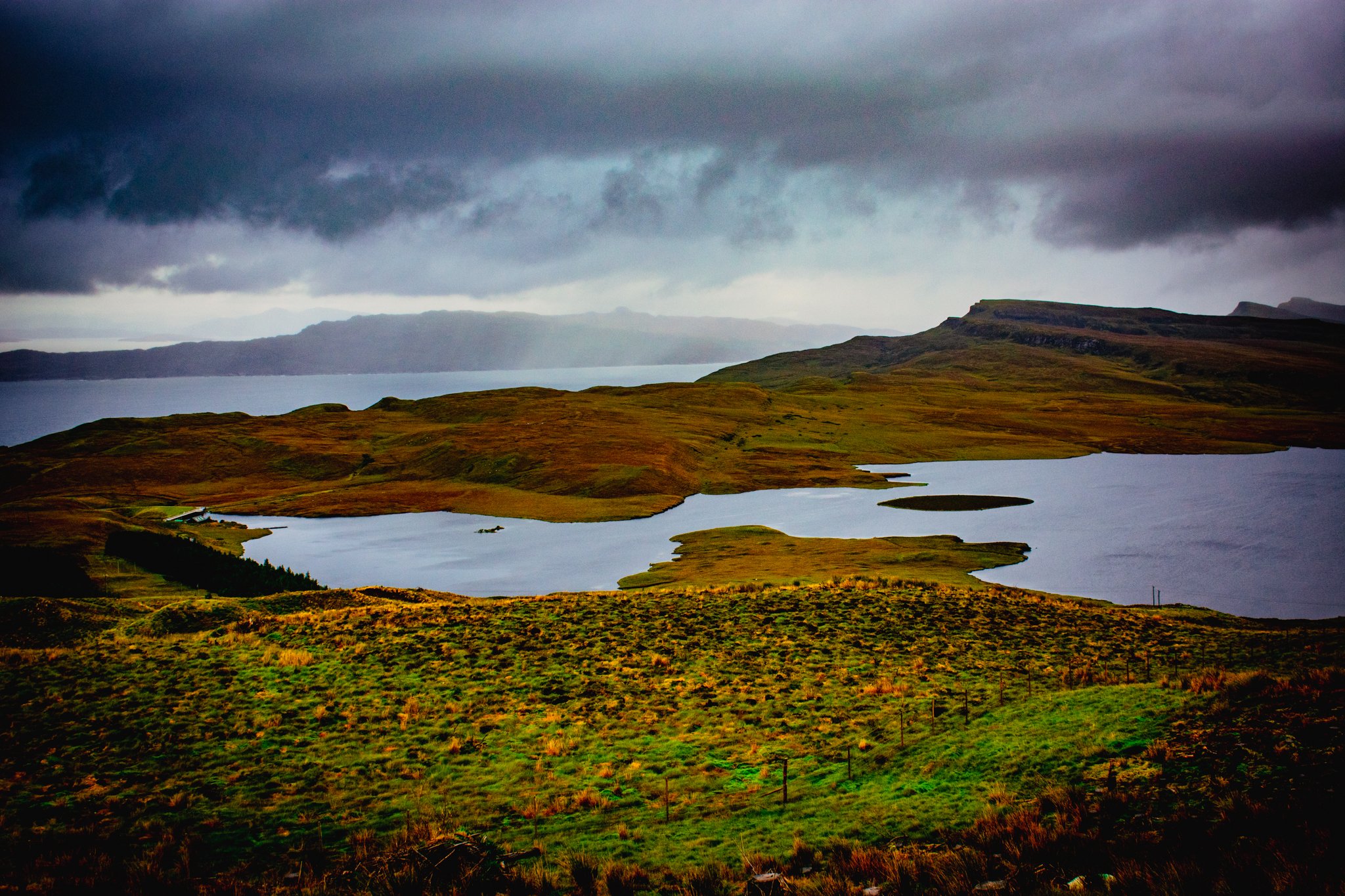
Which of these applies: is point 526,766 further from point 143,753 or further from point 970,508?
point 970,508

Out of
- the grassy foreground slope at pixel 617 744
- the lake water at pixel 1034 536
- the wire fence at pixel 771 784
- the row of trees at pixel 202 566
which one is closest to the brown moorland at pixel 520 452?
the lake water at pixel 1034 536

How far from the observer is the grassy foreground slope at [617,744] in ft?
38.9

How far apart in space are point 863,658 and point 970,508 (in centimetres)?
7497

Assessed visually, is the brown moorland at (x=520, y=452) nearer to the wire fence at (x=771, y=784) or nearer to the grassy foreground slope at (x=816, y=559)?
the grassy foreground slope at (x=816, y=559)

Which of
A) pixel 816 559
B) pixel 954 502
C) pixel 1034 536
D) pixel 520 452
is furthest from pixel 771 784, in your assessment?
pixel 520 452

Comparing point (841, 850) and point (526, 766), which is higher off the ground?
point (841, 850)

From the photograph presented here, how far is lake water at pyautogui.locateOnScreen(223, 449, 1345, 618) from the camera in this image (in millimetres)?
59469

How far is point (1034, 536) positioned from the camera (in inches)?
3049

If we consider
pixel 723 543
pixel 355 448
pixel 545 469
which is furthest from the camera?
pixel 355 448

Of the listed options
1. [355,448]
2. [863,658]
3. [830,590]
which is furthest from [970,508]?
[355,448]

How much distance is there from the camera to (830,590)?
40031 mm

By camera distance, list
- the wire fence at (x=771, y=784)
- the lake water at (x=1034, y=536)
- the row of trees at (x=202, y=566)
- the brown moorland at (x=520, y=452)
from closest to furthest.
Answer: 1. the wire fence at (x=771, y=784)
2. the row of trees at (x=202, y=566)
3. the lake water at (x=1034, y=536)
4. the brown moorland at (x=520, y=452)

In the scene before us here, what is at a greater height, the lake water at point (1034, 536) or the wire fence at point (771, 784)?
the wire fence at point (771, 784)

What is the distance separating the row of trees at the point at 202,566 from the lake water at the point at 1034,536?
A: 11.3 metres
